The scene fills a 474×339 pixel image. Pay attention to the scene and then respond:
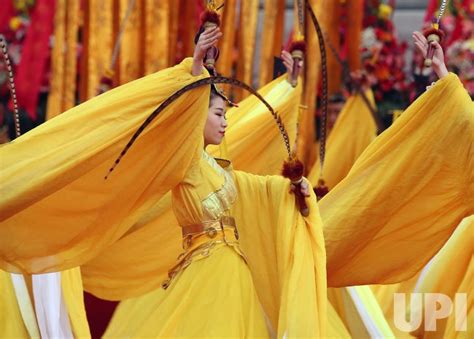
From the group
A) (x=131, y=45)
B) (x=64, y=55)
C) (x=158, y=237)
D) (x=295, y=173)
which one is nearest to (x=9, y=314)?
(x=158, y=237)

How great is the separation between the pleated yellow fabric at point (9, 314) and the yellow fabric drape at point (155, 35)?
2.91 metres

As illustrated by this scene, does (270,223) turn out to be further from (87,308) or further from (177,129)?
(87,308)

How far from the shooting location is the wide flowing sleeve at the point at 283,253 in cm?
506

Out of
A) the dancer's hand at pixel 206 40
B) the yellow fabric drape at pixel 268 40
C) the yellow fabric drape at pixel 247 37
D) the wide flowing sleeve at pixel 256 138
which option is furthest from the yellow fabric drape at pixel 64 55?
the dancer's hand at pixel 206 40

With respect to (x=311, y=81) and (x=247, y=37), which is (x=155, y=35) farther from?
(x=311, y=81)

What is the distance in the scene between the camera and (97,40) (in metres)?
8.70

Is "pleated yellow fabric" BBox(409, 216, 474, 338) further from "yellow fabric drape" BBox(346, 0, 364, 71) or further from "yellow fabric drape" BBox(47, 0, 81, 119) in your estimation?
"yellow fabric drape" BBox(47, 0, 81, 119)

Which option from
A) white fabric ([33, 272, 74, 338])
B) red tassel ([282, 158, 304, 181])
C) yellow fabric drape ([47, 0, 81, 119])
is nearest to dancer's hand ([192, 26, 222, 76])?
red tassel ([282, 158, 304, 181])

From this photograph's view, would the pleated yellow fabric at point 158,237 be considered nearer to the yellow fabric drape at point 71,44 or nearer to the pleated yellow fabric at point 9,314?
the pleated yellow fabric at point 9,314

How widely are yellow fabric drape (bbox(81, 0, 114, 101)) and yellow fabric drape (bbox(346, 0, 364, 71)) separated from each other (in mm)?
1366

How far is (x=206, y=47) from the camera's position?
4871 millimetres

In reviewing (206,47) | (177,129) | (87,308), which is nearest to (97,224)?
(177,129)

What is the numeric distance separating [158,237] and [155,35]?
288 centimetres

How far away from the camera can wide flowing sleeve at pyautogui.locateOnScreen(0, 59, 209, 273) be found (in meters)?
4.88
